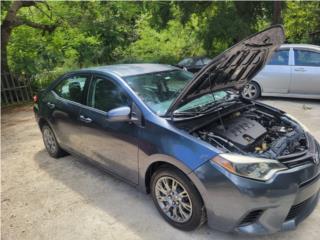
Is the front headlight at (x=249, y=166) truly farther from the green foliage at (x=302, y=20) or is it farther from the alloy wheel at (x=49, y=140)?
the green foliage at (x=302, y=20)

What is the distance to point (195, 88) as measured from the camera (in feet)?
9.84

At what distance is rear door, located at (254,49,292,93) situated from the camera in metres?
7.59

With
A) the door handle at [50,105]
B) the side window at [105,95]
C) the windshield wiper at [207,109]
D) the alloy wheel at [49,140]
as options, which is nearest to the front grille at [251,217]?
the windshield wiper at [207,109]

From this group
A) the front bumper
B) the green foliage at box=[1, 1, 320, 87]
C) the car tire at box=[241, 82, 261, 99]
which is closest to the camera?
the front bumper

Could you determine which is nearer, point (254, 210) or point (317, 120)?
point (254, 210)

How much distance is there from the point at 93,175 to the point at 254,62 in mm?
2598

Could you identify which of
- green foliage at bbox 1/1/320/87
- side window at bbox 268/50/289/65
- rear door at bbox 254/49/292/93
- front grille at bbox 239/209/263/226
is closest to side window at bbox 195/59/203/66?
green foliage at bbox 1/1/320/87

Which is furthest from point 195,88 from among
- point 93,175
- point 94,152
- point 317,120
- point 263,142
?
point 317,120

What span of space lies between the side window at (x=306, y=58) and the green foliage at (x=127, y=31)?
629 centimetres

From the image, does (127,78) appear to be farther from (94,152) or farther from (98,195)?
(98,195)

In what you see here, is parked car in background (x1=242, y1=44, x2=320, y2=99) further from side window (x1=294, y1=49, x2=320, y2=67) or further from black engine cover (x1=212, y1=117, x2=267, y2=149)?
black engine cover (x1=212, y1=117, x2=267, y2=149)

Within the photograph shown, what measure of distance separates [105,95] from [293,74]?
17.6 ft

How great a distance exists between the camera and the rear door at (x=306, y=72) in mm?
7246

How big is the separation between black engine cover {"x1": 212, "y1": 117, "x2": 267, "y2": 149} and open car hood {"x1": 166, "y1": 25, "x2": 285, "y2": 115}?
408 millimetres
